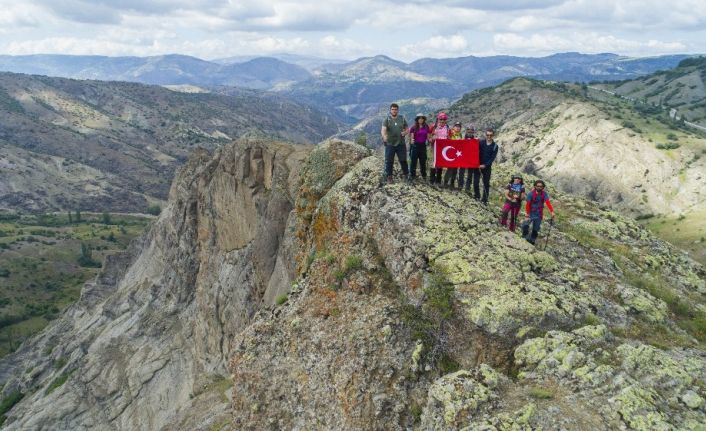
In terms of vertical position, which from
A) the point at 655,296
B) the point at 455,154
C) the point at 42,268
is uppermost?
the point at 455,154

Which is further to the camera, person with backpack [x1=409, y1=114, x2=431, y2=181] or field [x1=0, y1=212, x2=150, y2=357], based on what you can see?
field [x1=0, y1=212, x2=150, y2=357]

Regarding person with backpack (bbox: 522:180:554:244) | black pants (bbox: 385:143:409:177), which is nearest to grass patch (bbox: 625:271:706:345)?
person with backpack (bbox: 522:180:554:244)

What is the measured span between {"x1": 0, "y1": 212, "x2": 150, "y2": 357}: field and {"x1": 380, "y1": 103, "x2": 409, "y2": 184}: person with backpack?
120m

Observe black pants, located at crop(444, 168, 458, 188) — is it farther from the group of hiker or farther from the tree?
the tree

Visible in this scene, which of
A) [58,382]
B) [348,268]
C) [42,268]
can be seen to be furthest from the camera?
[42,268]

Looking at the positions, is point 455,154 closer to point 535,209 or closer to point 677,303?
point 535,209

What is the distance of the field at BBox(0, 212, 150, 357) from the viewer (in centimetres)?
12562

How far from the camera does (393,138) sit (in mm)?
21391

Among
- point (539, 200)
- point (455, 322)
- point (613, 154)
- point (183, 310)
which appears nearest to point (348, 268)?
point (455, 322)

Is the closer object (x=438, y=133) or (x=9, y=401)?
(x=438, y=133)

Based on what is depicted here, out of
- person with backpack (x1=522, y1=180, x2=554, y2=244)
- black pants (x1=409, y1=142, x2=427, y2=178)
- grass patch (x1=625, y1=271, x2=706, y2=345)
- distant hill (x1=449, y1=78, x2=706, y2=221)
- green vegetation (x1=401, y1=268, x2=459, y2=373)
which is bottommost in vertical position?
distant hill (x1=449, y1=78, x2=706, y2=221)

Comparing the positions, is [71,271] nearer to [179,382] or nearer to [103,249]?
[103,249]

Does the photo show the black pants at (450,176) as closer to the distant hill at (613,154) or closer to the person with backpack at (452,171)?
the person with backpack at (452,171)

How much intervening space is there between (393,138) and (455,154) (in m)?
2.72
